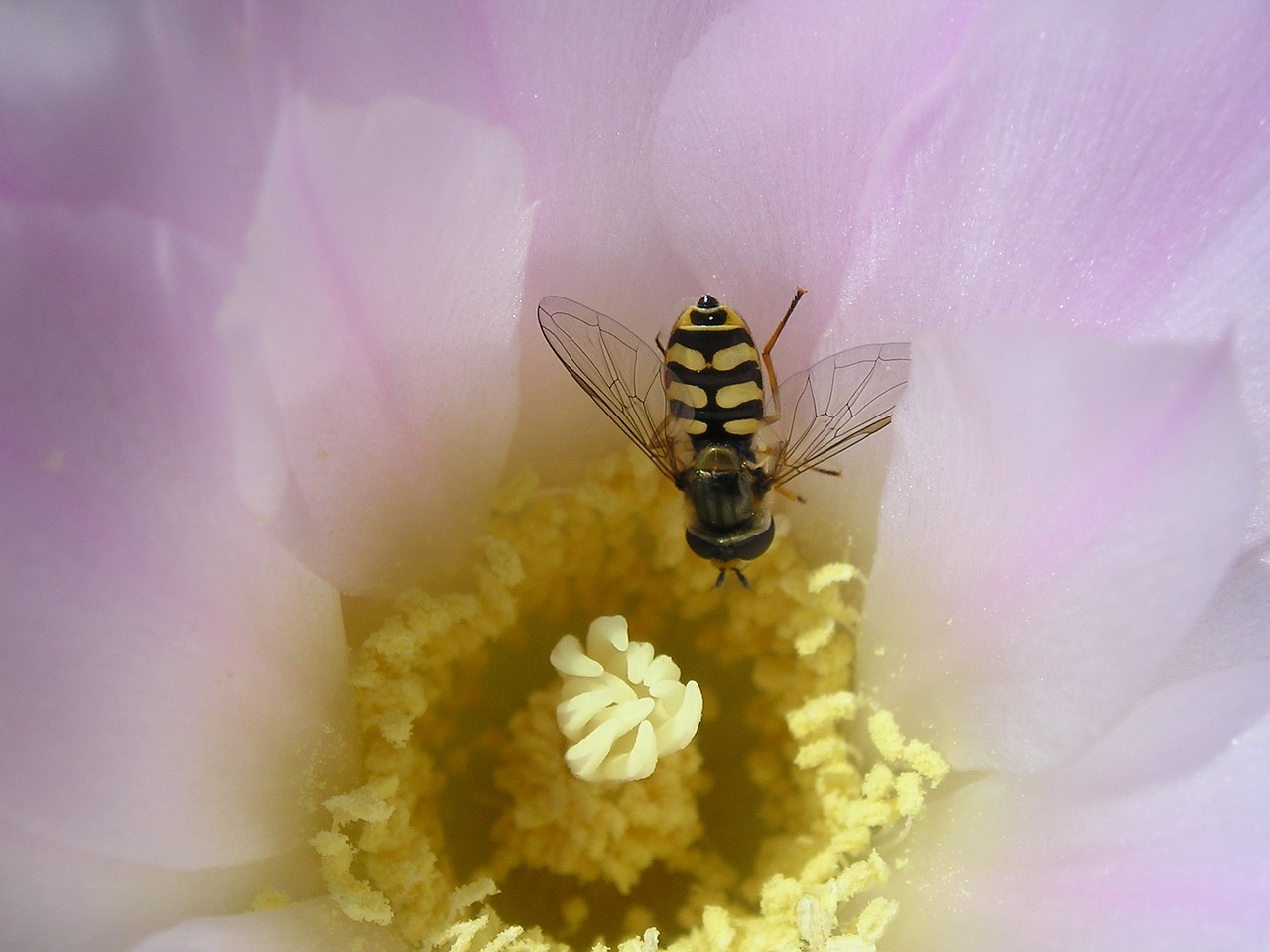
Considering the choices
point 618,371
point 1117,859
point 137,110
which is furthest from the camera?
point 618,371

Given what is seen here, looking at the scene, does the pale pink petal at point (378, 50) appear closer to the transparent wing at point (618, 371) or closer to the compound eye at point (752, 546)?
the transparent wing at point (618, 371)

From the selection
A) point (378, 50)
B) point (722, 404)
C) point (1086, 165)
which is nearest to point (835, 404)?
point (722, 404)

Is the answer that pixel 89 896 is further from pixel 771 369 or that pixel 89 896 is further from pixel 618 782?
pixel 771 369

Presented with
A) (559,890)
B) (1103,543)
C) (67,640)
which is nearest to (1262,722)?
(1103,543)

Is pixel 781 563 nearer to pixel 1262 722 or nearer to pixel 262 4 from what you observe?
pixel 1262 722

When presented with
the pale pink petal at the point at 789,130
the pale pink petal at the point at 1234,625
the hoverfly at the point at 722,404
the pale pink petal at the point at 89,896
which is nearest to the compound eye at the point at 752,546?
the hoverfly at the point at 722,404
